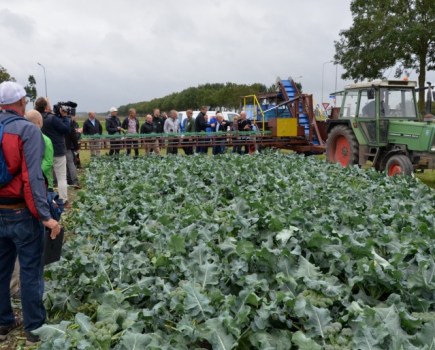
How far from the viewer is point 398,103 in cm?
1137

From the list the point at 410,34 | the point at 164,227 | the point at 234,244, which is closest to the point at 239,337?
→ the point at 234,244

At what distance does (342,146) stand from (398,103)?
6.03 feet

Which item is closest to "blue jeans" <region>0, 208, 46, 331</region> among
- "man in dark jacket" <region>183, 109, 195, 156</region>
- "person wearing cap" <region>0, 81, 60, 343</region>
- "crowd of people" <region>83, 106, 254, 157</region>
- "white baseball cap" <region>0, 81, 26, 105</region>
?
"person wearing cap" <region>0, 81, 60, 343</region>

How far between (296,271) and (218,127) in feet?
44.6

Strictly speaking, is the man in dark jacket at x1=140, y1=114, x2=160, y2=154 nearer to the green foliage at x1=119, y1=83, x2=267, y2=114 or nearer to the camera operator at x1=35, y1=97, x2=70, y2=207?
the camera operator at x1=35, y1=97, x2=70, y2=207

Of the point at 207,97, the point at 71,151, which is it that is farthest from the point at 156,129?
the point at 207,97

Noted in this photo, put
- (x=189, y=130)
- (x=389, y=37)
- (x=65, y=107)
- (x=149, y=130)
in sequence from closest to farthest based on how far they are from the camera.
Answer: (x=65, y=107) < (x=149, y=130) < (x=189, y=130) < (x=389, y=37)

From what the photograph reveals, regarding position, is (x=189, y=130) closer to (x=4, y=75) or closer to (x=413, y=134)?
(x=413, y=134)

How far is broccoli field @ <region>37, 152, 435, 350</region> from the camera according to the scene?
9.27 feet

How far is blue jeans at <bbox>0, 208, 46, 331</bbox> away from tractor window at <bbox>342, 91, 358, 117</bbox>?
31.7 feet

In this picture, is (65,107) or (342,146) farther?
(342,146)

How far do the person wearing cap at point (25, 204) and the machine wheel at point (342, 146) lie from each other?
8.83 meters

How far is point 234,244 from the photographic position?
4.13 m

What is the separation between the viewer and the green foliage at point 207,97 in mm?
65787
